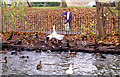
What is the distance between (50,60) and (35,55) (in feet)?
4.05

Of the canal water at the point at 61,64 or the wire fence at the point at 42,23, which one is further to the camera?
the wire fence at the point at 42,23

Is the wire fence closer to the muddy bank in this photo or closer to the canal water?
the muddy bank

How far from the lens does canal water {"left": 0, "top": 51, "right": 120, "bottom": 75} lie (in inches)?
385

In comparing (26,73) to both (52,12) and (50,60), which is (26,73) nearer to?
(50,60)

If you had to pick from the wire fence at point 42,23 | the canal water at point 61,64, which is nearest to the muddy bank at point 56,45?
the canal water at point 61,64

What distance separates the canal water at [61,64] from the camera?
9769 mm

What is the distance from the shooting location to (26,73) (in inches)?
378

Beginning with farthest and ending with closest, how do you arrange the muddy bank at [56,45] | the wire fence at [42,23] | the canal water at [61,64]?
the wire fence at [42,23] < the muddy bank at [56,45] < the canal water at [61,64]

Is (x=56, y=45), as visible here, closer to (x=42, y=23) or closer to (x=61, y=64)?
(x=61, y=64)

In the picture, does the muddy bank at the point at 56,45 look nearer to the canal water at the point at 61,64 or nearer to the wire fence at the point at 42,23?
the canal water at the point at 61,64

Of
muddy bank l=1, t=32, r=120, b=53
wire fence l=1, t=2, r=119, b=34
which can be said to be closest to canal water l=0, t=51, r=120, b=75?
muddy bank l=1, t=32, r=120, b=53

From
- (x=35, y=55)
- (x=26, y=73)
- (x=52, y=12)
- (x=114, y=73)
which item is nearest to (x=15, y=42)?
(x=35, y=55)

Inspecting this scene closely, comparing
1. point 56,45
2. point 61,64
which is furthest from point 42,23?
point 61,64

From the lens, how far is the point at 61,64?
10.9m
